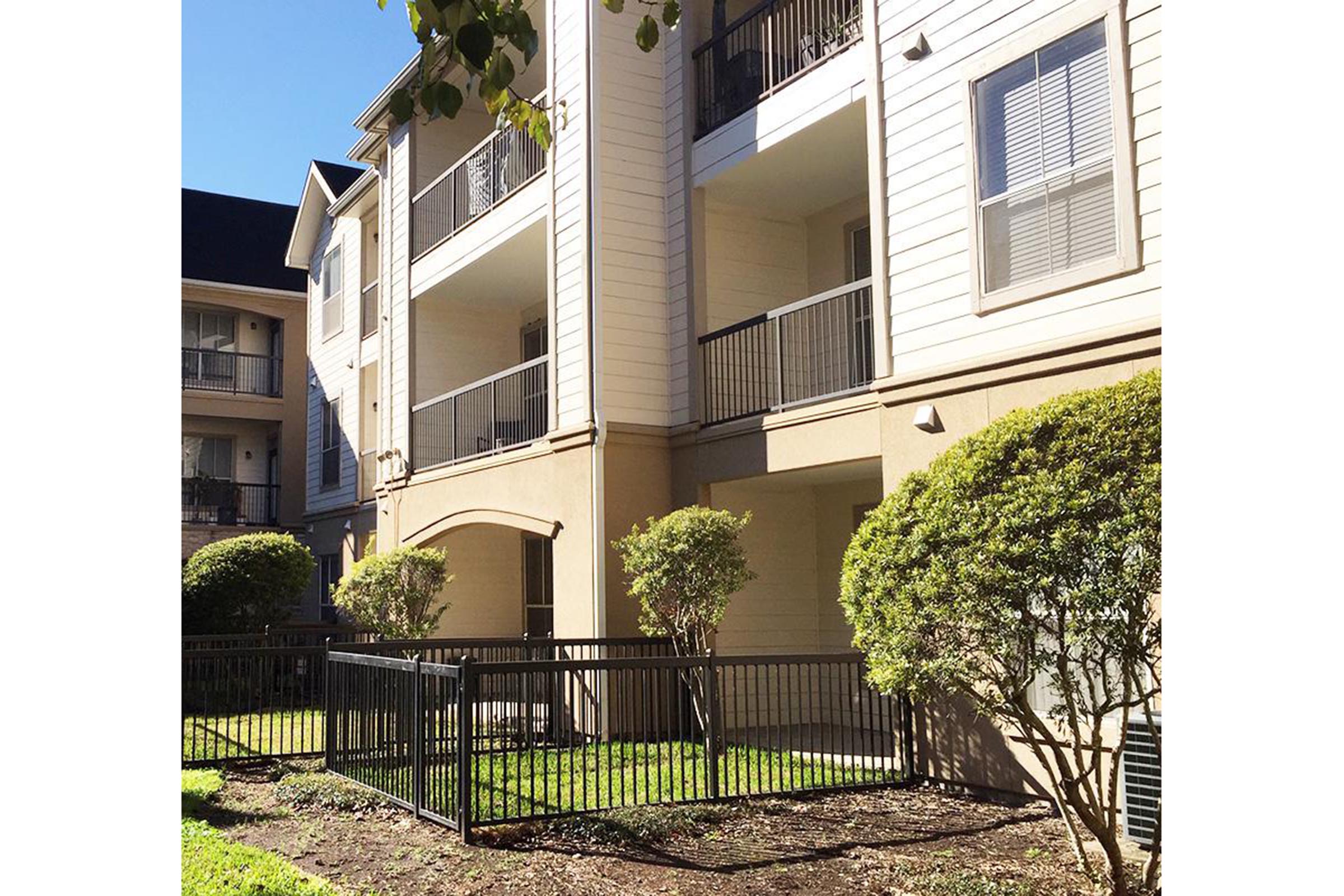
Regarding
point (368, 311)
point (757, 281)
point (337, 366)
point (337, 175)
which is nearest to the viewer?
point (757, 281)

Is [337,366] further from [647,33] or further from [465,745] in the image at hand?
[647,33]

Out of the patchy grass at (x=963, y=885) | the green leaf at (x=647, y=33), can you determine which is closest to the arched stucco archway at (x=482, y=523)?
the patchy grass at (x=963, y=885)

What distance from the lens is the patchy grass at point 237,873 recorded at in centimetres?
632

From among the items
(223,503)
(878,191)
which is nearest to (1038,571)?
(878,191)

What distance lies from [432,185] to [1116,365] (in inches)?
502

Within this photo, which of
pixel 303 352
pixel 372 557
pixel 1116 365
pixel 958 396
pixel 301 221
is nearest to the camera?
pixel 1116 365

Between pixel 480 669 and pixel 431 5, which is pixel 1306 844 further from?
pixel 480 669

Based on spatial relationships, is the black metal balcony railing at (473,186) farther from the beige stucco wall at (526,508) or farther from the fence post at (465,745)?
the fence post at (465,745)

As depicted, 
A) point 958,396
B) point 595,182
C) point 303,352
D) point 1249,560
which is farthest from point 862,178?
point 303,352

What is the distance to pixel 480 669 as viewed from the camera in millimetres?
8219

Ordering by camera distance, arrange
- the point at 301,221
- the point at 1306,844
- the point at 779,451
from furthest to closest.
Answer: the point at 301,221 → the point at 779,451 → the point at 1306,844

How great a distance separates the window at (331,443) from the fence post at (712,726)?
56.2 feet

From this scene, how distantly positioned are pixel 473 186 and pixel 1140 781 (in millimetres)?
13087

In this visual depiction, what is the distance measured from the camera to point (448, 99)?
3.31m
